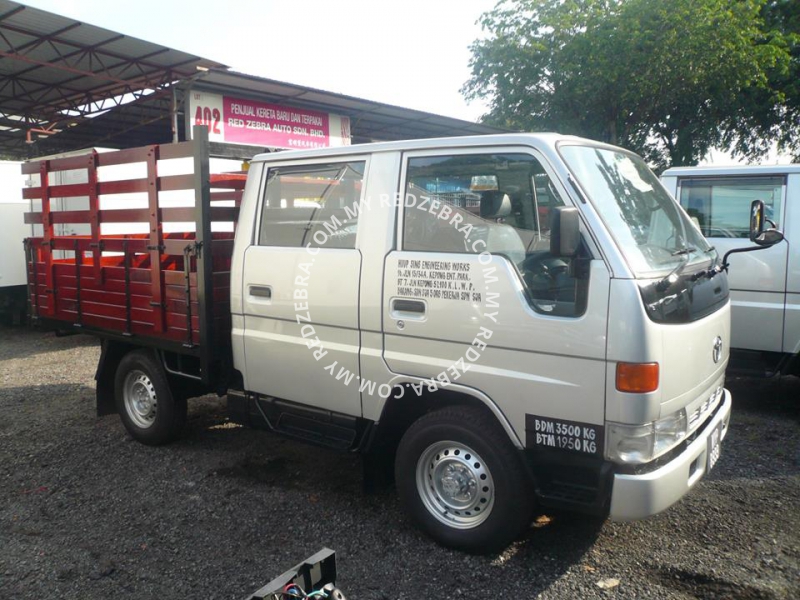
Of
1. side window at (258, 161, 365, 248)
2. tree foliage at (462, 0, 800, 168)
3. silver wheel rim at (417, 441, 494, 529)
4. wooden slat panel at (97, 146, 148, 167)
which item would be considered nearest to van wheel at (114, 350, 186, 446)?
wooden slat panel at (97, 146, 148, 167)

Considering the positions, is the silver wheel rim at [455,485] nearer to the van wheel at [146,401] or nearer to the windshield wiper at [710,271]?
the windshield wiper at [710,271]

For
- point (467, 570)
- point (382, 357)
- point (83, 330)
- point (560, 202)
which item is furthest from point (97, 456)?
point (560, 202)

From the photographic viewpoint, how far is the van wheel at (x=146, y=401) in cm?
510

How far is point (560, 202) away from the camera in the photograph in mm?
3170

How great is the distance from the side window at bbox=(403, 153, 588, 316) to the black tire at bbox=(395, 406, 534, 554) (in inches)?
28.9

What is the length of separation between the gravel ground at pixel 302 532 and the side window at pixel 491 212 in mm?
1444

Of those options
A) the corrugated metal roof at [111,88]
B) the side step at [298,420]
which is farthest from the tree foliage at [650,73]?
the side step at [298,420]

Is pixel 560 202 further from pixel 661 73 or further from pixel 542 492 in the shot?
pixel 661 73

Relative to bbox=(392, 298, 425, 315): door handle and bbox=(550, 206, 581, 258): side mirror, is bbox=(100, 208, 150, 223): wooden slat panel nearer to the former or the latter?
bbox=(392, 298, 425, 315): door handle

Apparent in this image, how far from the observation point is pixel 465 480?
346 cm

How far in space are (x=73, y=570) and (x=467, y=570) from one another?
82.6 inches

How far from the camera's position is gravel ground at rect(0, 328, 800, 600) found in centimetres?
329

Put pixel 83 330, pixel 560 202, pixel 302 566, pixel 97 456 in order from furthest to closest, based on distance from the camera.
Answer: pixel 83 330 < pixel 97 456 < pixel 560 202 < pixel 302 566

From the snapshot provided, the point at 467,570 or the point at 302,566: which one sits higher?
the point at 302,566
